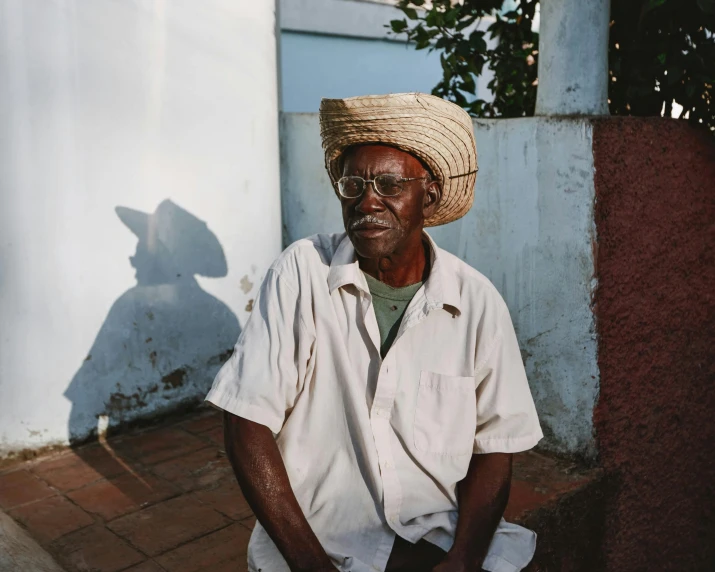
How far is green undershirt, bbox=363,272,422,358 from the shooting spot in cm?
217

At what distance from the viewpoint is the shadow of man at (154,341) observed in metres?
3.62

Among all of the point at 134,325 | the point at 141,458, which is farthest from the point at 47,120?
the point at 141,458

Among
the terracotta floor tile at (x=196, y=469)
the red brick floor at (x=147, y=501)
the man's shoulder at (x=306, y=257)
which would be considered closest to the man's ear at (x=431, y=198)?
the man's shoulder at (x=306, y=257)

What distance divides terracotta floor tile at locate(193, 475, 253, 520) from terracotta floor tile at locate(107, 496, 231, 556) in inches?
1.4

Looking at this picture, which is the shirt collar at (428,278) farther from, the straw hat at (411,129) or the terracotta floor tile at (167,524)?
the terracotta floor tile at (167,524)

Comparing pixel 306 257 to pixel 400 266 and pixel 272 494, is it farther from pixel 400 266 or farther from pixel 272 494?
pixel 272 494

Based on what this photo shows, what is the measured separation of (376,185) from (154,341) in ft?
6.69

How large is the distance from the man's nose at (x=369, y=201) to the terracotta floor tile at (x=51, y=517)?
5.56ft

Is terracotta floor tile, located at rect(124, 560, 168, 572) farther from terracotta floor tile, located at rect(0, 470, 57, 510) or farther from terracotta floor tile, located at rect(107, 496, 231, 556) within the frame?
terracotta floor tile, located at rect(0, 470, 57, 510)

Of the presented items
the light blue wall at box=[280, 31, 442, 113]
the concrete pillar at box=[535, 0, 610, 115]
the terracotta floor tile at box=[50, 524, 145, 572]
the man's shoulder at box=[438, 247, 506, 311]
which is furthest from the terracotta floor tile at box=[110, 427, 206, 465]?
the light blue wall at box=[280, 31, 442, 113]

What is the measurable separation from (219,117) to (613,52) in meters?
1.86

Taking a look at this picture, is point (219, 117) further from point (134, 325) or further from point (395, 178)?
point (395, 178)

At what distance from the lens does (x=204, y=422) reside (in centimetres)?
395

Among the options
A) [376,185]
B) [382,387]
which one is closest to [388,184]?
[376,185]
